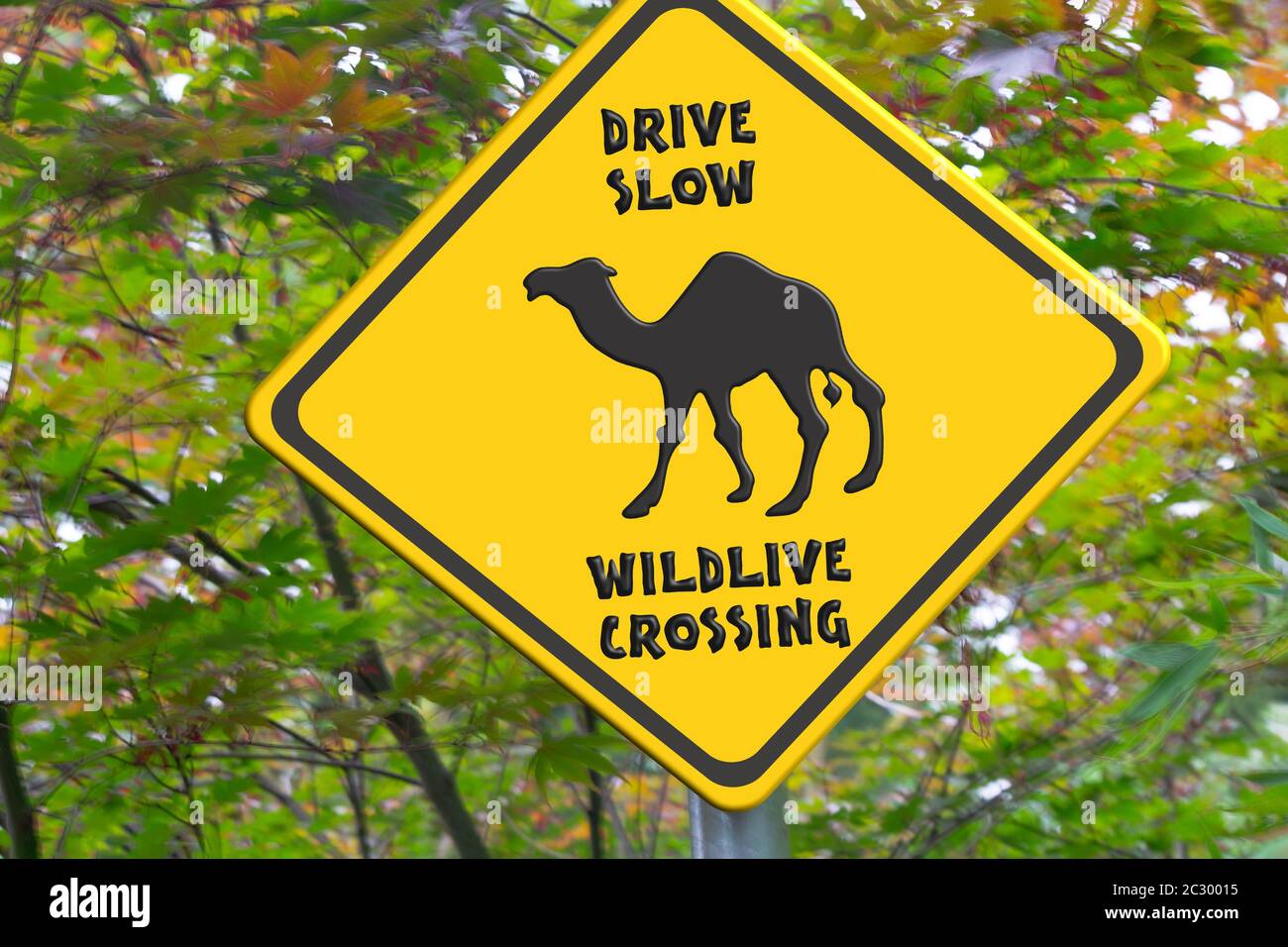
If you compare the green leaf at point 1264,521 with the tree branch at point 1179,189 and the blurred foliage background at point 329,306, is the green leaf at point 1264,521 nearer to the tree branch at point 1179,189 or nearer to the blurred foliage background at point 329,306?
the blurred foliage background at point 329,306

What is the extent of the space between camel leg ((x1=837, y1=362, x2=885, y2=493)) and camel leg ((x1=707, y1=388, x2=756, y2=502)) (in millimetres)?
99

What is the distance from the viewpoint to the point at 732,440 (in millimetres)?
1129

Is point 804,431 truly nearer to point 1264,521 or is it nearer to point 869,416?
point 869,416

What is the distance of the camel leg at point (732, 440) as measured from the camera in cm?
112

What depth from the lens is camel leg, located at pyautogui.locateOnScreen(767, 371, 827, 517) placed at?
→ 3.66 feet

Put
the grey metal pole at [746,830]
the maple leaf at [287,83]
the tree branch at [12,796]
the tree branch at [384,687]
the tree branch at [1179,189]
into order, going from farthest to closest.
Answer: the tree branch at [384,687], the tree branch at [12,796], the tree branch at [1179,189], the maple leaf at [287,83], the grey metal pole at [746,830]

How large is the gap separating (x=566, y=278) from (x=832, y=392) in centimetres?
29

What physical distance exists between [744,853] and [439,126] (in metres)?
1.41

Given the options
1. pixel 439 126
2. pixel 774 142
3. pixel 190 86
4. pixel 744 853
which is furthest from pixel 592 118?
pixel 190 86

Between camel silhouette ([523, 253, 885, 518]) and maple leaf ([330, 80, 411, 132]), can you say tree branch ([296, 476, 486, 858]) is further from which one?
camel silhouette ([523, 253, 885, 518])

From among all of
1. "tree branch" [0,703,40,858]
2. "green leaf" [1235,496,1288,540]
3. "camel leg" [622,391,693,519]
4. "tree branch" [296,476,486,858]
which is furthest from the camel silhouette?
"tree branch" [296,476,486,858]

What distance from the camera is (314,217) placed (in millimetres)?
1849

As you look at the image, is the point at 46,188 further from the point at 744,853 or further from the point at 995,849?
the point at 995,849

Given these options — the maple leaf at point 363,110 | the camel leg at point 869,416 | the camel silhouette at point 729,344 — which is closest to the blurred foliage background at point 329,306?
the maple leaf at point 363,110
